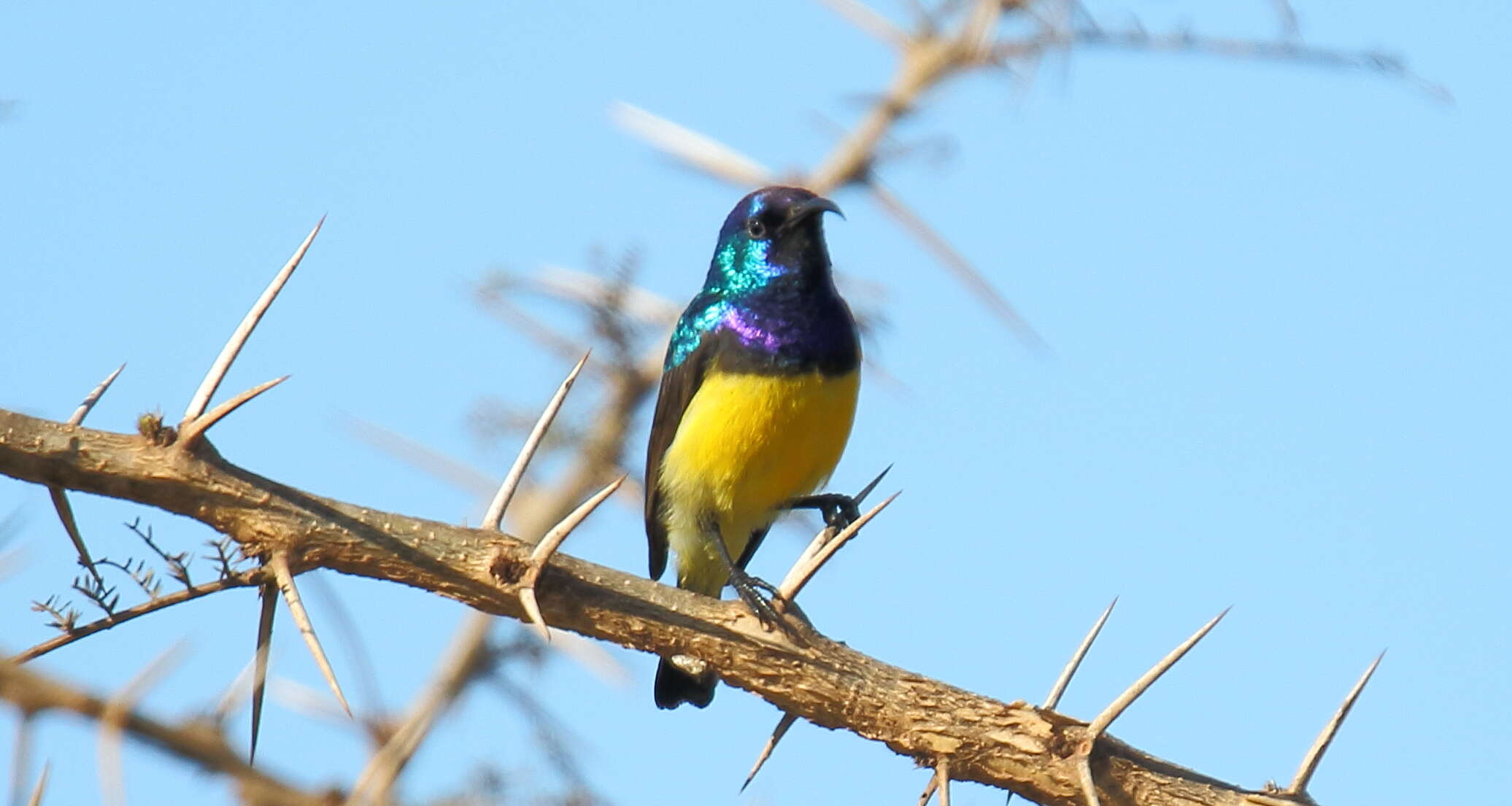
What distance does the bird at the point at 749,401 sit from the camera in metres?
6.36

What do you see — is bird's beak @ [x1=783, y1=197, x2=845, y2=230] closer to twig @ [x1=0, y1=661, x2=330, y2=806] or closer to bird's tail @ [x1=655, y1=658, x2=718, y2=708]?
bird's tail @ [x1=655, y1=658, x2=718, y2=708]

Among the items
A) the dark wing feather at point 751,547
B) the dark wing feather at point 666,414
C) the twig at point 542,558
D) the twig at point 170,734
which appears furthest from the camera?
the dark wing feather at point 751,547

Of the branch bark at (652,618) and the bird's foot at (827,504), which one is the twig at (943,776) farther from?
the bird's foot at (827,504)

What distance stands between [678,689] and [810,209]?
2.06m

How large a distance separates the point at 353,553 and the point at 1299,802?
2309 mm

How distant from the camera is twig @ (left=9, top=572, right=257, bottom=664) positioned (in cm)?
278

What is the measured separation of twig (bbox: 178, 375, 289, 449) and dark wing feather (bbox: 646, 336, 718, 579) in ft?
11.8

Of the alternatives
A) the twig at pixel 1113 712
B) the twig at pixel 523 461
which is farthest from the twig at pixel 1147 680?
the twig at pixel 523 461

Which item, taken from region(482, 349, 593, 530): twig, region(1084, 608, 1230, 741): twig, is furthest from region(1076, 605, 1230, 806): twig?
region(482, 349, 593, 530): twig

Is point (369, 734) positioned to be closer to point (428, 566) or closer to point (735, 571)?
point (428, 566)

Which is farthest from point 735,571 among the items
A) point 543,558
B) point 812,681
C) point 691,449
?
point 543,558

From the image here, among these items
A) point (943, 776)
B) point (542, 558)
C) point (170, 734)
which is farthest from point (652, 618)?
point (170, 734)

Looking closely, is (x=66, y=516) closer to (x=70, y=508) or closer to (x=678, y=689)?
(x=70, y=508)

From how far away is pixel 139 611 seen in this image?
295 centimetres
